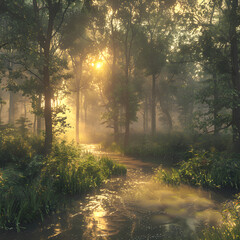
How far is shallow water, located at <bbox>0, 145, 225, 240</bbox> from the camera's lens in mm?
5531

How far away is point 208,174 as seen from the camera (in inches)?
396

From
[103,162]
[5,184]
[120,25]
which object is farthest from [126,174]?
[120,25]

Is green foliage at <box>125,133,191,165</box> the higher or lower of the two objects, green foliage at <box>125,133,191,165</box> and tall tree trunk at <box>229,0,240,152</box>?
the lower

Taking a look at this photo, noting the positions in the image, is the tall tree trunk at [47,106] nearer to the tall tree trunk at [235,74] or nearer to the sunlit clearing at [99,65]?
the tall tree trunk at [235,74]

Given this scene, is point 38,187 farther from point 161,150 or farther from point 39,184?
point 161,150

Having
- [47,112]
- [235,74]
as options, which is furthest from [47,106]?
[235,74]

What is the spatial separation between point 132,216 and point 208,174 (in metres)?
4.84

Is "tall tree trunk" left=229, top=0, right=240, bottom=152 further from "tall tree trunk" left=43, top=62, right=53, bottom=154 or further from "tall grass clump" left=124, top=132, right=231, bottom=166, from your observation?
"tall tree trunk" left=43, top=62, right=53, bottom=154

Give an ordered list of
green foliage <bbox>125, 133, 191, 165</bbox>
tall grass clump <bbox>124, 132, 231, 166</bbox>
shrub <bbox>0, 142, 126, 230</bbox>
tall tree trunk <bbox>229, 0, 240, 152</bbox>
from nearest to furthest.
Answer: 1. shrub <bbox>0, 142, 126, 230</bbox>
2. tall tree trunk <bbox>229, 0, 240, 152</bbox>
3. tall grass clump <bbox>124, 132, 231, 166</bbox>
4. green foliage <bbox>125, 133, 191, 165</bbox>

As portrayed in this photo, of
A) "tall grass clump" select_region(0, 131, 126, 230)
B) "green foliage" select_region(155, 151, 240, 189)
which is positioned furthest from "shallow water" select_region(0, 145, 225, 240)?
"green foliage" select_region(155, 151, 240, 189)

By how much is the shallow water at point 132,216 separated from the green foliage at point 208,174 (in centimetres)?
73

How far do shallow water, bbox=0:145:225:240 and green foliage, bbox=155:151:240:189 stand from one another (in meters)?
0.73

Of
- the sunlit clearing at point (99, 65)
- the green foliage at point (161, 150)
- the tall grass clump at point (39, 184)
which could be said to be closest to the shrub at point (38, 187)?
the tall grass clump at point (39, 184)

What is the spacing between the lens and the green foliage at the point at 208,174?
963 centimetres
